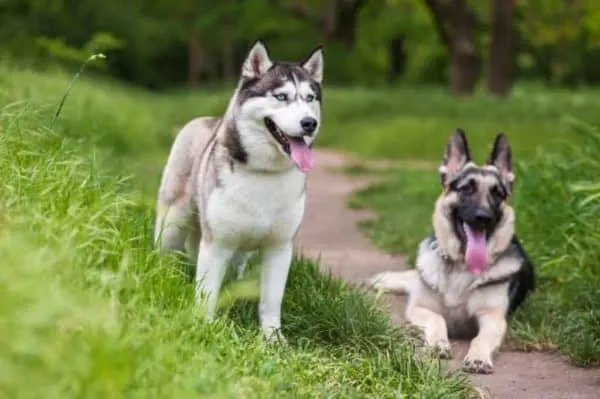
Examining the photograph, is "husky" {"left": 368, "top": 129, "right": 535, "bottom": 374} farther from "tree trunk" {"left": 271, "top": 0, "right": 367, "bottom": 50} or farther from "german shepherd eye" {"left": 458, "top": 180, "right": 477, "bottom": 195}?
"tree trunk" {"left": 271, "top": 0, "right": 367, "bottom": 50}

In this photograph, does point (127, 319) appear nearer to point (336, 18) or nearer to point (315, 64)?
point (315, 64)

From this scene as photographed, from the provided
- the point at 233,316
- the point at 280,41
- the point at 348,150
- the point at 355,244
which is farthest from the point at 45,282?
the point at 280,41

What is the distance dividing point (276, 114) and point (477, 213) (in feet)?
5.41

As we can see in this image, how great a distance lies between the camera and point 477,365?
554 cm

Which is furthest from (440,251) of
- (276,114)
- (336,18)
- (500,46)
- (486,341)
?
(336,18)

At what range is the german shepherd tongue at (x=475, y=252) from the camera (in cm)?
640

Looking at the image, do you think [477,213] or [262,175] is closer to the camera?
[262,175]

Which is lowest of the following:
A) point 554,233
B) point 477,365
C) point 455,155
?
point 477,365

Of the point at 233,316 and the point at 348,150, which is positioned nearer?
the point at 233,316

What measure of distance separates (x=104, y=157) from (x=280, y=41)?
79.7 ft

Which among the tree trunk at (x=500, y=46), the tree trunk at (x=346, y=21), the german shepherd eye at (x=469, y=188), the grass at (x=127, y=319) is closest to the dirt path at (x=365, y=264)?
the grass at (x=127, y=319)

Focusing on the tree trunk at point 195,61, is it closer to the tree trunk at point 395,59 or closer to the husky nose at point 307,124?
the tree trunk at point 395,59

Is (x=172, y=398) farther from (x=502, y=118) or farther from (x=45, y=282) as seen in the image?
(x=502, y=118)

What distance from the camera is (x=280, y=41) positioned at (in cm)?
3222
